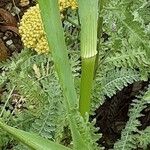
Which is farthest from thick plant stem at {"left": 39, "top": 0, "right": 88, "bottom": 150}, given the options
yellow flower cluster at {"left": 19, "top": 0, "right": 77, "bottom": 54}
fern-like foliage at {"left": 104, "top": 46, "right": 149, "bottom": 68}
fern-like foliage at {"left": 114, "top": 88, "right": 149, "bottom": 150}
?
yellow flower cluster at {"left": 19, "top": 0, "right": 77, "bottom": 54}

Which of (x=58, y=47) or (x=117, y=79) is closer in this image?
(x=58, y=47)

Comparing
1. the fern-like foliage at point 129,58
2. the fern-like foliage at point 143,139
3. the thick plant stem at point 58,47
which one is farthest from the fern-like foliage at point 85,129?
the fern-like foliage at point 143,139

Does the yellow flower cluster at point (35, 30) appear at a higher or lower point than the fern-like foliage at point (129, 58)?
higher

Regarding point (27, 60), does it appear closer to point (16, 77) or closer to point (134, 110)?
point (16, 77)

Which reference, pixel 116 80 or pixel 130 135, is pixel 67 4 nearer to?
pixel 116 80

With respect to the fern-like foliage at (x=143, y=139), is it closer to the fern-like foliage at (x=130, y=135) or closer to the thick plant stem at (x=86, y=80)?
the fern-like foliage at (x=130, y=135)

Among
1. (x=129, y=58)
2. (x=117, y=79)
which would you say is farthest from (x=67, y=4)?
(x=129, y=58)

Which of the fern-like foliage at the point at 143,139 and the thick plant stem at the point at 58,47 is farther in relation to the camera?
the fern-like foliage at the point at 143,139

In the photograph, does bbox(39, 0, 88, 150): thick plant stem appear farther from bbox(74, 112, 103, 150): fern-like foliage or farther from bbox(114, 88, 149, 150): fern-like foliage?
bbox(114, 88, 149, 150): fern-like foliage

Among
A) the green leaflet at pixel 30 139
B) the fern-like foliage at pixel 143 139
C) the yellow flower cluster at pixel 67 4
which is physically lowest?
the green leaflet at pixel 30 139
